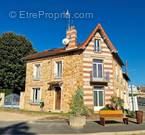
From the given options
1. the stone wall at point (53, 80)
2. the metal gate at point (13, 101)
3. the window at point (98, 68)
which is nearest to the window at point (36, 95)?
the stone wall at point (53, 80)

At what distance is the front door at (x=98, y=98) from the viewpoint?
80.5ft

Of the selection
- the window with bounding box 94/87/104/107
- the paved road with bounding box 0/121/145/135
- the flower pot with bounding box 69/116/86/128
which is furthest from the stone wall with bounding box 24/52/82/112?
the paved road with bounding box 0/121/145/135

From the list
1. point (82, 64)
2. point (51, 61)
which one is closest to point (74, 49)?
point (82, 64)

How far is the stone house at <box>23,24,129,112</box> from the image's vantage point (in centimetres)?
2453

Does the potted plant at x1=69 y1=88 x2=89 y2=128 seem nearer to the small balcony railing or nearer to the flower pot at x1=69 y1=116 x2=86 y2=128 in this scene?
the flower pot at x1=69 y1=116 x2=86 y2=128

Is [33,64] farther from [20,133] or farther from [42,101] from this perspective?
[20,133]

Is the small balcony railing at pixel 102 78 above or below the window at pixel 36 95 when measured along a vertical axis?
above

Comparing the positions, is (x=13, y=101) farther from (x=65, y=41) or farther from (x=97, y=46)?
(x=97, y=46)

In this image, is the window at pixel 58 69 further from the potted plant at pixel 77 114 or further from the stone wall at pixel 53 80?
the potted plant at pixel 77 114

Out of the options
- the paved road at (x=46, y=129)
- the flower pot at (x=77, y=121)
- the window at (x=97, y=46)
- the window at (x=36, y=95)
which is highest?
the window at (x=97, y=46)

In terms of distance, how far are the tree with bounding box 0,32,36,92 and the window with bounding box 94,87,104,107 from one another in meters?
14.4

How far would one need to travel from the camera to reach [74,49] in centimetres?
2494

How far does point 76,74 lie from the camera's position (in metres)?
24.7

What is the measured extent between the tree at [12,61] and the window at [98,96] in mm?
14434
